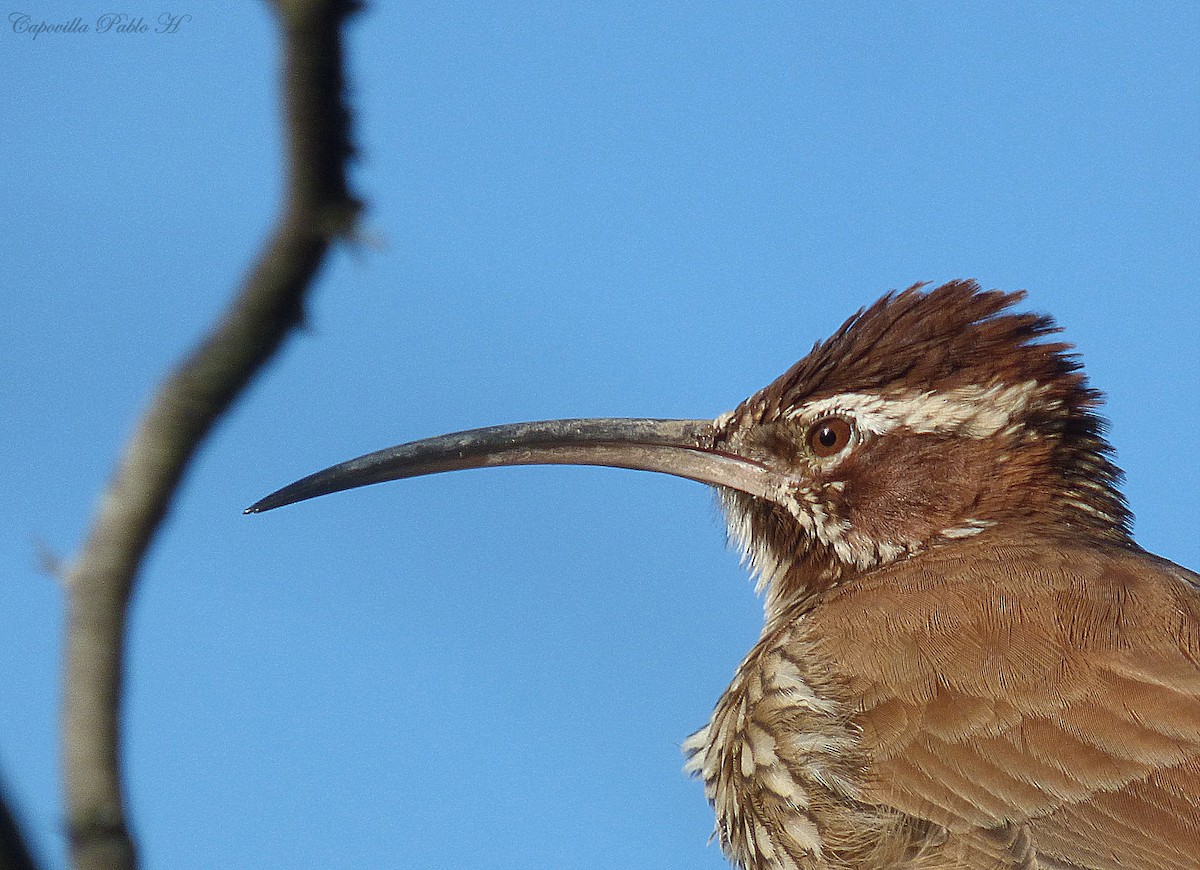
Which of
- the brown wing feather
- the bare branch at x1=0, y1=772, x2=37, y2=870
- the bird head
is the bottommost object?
the bare branch at x1=0, y1=772, x2=37, y2=870

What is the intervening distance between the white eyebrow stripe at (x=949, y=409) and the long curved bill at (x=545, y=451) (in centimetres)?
67

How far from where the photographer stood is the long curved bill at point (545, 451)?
574 cm

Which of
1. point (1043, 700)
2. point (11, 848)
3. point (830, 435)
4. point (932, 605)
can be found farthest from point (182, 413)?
point (830, 435)

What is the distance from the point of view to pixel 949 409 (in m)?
5.31

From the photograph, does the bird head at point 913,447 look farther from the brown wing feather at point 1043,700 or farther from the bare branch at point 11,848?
the bare branch at point 11,848

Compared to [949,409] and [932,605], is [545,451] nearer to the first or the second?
[949,409]

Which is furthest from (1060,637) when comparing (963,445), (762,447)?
(762,447)

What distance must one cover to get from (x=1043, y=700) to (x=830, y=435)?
151 centimetres

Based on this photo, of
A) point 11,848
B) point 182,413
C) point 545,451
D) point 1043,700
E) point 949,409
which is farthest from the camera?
point 545,451

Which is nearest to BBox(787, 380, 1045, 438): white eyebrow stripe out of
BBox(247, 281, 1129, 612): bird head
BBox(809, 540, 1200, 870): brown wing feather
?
BBox(247, 281, 1129, 612): bird head

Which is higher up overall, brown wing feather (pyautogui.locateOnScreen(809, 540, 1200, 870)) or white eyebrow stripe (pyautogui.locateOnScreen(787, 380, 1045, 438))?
white eyebrow stripe (pyautogui.locateOnScreen(787, 380, 1045, 438))

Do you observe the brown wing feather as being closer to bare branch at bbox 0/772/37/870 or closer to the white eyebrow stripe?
the white eyebrow stripe

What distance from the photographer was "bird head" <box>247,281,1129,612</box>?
5.33m

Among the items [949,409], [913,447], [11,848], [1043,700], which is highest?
[949,409]
